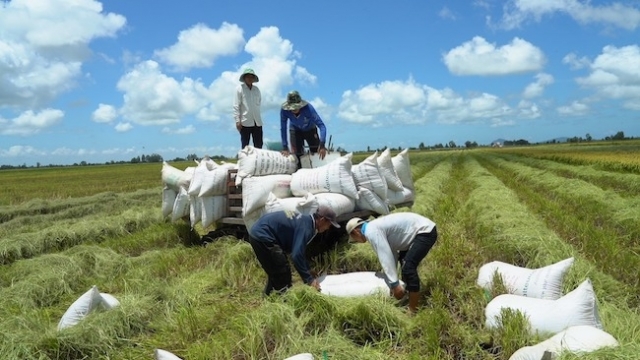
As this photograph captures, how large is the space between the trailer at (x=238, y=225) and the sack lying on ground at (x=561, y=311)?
2362 millimetres

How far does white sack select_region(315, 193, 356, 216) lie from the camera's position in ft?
16.7

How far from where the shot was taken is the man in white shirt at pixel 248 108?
6.88 metres

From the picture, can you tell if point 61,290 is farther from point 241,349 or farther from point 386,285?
point 386,285

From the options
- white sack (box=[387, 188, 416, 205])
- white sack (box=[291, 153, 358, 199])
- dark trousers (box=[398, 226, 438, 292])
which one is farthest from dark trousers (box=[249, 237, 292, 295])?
white sack (box=[387, 188, 416, 205])

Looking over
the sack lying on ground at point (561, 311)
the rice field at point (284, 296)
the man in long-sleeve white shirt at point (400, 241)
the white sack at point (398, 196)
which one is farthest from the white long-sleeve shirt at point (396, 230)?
the white sack at point (398, 196)

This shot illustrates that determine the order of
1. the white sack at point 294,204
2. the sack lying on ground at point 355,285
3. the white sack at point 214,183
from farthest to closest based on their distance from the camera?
the white sack at point 214,183 < the white sack at point 294,204 < the sack lying on ground at point 355,285

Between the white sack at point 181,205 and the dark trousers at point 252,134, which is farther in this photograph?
the dark trousers at point 252,134

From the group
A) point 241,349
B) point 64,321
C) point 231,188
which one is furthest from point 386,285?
point 231,188

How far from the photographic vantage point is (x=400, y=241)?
4066 millimetres

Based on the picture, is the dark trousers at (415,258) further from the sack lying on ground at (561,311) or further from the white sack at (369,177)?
the white sack at (369,177)

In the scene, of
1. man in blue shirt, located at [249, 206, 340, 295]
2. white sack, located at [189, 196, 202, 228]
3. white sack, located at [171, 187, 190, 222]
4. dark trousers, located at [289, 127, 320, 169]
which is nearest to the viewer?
man in blue shirt, located at [249, 206, 340, 295]

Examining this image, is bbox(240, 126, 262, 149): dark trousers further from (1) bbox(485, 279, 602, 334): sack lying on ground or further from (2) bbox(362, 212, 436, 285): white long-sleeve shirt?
(1) bbox(485, 279, 602, 334): sack lying on ground

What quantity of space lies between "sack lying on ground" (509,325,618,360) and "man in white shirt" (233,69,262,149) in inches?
205

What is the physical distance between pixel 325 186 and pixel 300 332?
2.50 m
